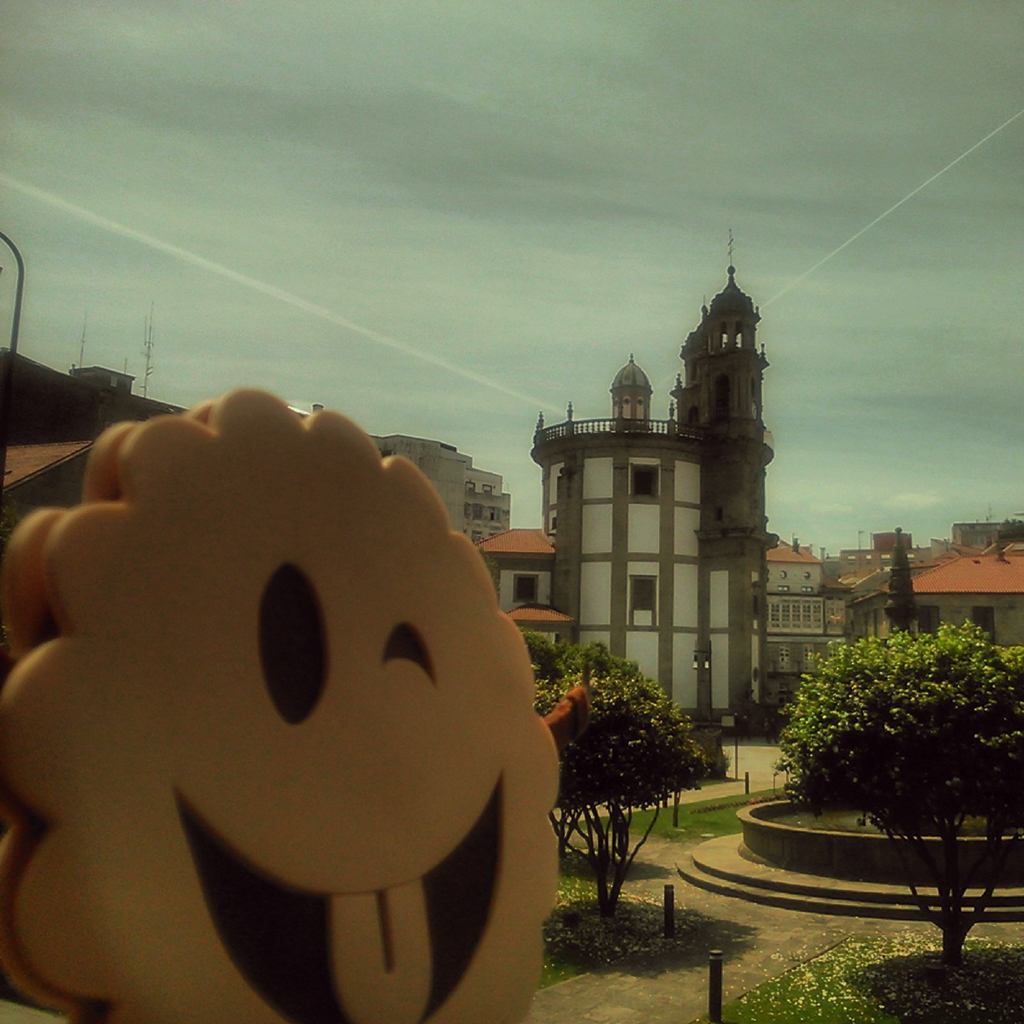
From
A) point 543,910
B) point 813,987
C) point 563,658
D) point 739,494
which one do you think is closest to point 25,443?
point 563,658

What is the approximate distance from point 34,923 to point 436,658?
2.09 metres

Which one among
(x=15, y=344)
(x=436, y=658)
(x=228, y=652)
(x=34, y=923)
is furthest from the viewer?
(x=15, y=344)

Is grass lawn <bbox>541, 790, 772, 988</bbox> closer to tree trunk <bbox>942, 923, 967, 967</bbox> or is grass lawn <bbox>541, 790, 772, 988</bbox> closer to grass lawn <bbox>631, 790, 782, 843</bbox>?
tree trunk <bbox>942, 923, 967, 967</bbox>

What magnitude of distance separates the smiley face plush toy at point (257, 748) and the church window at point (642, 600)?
45223mm

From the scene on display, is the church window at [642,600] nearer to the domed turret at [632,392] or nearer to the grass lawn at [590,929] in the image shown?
the domed turret at [632,392]

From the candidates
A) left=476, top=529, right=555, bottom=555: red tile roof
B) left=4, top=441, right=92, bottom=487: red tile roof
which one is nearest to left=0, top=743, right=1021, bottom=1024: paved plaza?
left=4, top=441, right=92, bottom=487: red tile roof

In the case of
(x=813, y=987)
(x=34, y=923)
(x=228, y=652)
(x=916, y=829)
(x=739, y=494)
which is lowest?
(x=813, y=987)

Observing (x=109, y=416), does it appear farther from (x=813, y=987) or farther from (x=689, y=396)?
(x=689, y=396)

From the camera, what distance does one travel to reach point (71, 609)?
385 cm

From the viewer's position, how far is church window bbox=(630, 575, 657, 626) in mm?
49906

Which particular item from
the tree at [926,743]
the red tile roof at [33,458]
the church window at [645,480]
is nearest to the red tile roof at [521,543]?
the church window at [645,480]

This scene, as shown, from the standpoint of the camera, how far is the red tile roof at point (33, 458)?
2141 cm

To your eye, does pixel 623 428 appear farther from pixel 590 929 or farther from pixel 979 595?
pixel 590 929

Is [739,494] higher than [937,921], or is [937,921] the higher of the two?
[739,494]
